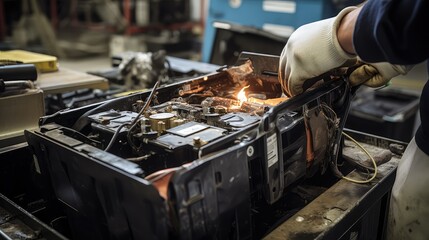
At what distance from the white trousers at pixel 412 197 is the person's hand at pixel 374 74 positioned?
0.21 m

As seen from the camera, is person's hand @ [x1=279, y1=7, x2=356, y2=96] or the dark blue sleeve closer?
the dark blue sleeve

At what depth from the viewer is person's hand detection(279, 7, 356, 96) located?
107cm

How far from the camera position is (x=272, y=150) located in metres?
0.99

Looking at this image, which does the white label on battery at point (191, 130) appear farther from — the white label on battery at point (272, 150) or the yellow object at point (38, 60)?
the yellow object at point (38, 60)

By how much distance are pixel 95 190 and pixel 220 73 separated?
679 millimetres

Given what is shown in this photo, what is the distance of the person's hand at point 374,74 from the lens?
3.99 ft

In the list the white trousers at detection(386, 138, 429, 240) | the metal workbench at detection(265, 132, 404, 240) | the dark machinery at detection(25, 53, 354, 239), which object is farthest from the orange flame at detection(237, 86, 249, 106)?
the white trousers at detection(386, 138, 429, 240)

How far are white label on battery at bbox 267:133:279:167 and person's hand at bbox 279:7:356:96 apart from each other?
0.80ft

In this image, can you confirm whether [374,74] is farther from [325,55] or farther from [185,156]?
[185,156]

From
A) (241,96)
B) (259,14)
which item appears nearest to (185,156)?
(241,96)

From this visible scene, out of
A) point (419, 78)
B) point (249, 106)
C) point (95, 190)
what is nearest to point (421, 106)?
point (249, 106)

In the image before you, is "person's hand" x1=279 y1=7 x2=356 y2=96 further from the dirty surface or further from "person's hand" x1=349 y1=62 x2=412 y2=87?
the dirty surface

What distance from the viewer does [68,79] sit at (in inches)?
67.3

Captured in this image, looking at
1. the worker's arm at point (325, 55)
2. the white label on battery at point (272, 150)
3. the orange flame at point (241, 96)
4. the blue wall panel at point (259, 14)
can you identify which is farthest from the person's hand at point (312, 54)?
the blue wall panel at point (259, 14)
